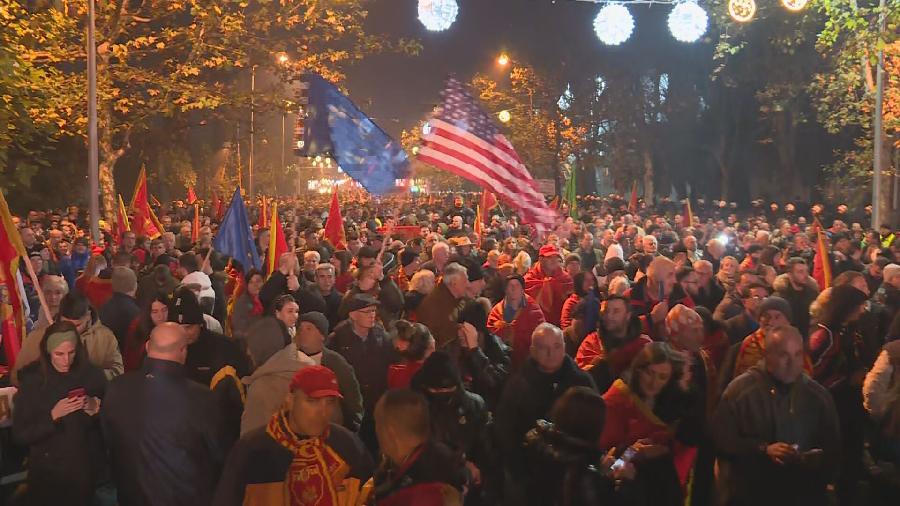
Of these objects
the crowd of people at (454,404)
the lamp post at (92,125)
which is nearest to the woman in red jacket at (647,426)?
the crowd of people at (454,404)

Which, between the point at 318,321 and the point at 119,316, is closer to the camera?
the point at 318,321

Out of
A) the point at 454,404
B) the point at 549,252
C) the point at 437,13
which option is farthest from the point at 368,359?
the point at 437,13

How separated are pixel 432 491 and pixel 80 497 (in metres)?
2.82

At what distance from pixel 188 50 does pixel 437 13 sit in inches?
434

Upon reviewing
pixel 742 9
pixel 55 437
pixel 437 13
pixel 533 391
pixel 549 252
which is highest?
pixel 742 9

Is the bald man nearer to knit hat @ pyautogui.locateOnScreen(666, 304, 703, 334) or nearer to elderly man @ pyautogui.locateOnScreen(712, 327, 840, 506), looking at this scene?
elderly man @ pyautogui.locateOnScreen(712, 327, 840, 506)

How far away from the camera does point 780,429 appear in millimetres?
5375

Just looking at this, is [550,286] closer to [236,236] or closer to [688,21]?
[236,236]

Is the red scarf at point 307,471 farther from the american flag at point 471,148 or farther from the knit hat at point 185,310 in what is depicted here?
the american flag at point 471,148

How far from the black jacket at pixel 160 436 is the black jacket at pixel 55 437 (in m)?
0.99

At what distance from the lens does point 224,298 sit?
1094 centimetres

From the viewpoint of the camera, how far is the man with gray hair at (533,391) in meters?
6.02

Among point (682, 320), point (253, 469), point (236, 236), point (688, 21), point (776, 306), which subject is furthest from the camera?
point (688, 21)

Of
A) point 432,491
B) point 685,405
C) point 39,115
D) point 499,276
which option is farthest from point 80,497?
point 39,115
